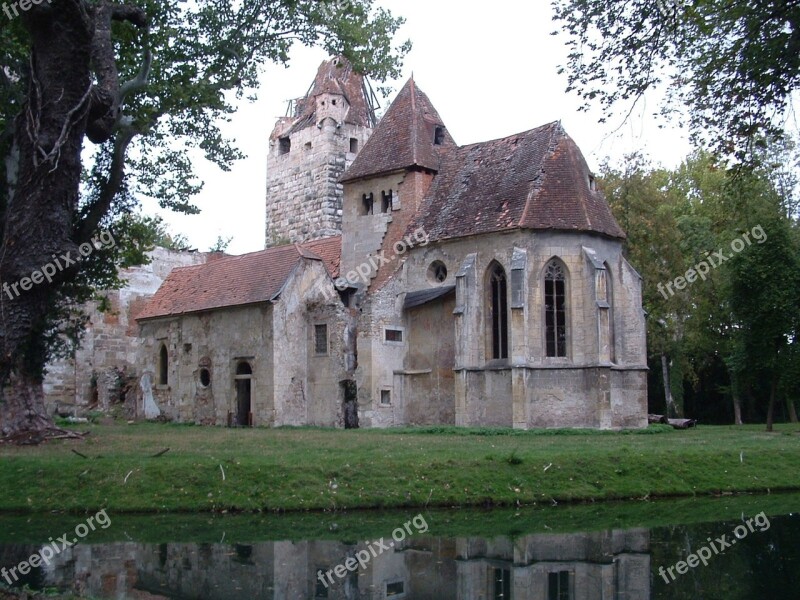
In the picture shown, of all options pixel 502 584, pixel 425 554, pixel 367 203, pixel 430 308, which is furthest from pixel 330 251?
pixel 502 584

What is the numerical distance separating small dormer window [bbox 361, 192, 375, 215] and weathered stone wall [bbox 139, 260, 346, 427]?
342 cm

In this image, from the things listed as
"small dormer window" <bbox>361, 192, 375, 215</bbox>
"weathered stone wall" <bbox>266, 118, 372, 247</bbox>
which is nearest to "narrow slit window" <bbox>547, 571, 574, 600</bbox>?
"small dormer window" <bbox>361, 192, 375, 215</bbox>

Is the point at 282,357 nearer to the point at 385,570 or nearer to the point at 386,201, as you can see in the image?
the point at 386,201

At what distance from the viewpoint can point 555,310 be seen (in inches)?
1292

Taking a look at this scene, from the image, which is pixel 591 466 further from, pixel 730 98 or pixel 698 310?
pixel 698 310

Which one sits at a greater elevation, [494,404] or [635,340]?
[635,340]

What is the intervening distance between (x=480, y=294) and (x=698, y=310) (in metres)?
14.4

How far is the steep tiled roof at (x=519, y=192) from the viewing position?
32688mm

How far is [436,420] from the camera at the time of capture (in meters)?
34.3

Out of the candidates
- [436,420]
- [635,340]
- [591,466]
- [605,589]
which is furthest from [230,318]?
[605,589]

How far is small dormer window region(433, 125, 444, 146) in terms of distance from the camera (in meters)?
38.9

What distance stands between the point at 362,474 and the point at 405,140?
71.6 feet

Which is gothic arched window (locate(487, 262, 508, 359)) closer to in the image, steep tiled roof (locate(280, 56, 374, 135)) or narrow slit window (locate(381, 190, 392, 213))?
narrow slit window (locate(381, 190, 392, 213))

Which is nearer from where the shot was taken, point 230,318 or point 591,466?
point 591,466
